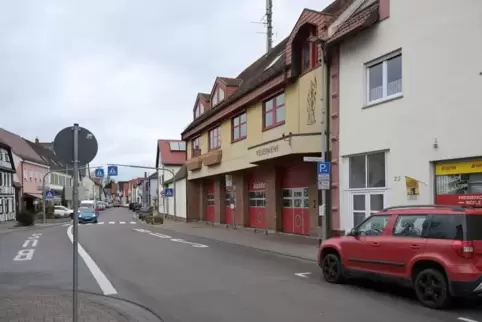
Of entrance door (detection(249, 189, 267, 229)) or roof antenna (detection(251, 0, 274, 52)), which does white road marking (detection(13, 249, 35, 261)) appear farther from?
roof antenna (detection(251, 0, 274, 52))

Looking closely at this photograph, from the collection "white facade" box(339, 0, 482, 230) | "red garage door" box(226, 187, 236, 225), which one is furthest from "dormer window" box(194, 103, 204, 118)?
"white facade" box(339, 0, 482, 230)

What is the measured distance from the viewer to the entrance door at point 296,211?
2180 cm

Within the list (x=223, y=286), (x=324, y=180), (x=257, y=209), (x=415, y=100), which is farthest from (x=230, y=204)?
(x=223, y=286)

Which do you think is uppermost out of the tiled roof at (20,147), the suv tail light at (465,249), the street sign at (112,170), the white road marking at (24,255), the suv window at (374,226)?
the tiled roof at (20,147)

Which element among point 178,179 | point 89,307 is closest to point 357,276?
point 89,307

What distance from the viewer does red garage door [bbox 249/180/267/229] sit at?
87.2 ft

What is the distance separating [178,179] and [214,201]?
1111cm

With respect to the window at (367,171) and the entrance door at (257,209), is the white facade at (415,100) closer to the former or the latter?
the window at (367,171)

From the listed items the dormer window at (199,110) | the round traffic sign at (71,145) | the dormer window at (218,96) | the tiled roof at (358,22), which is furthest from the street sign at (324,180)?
the dormer window at (199,110)

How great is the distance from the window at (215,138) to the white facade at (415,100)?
55.8 ft

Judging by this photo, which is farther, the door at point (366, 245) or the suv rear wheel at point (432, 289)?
the door at point (366, 245)

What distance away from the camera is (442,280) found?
801cm

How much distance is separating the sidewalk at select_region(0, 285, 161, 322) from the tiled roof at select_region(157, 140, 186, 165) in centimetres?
5461

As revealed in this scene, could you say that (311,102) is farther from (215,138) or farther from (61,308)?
(215,138)
